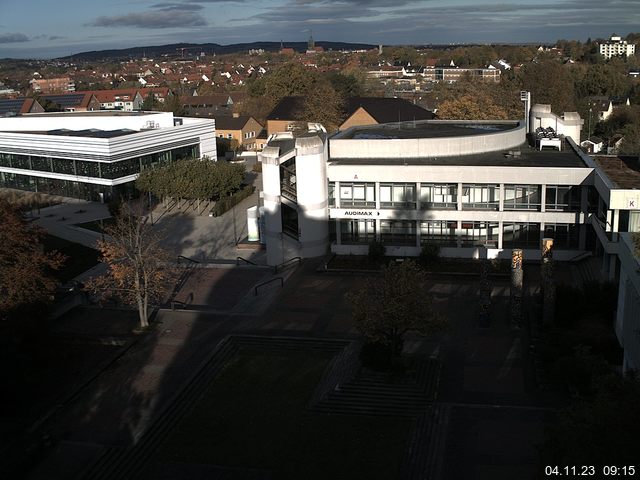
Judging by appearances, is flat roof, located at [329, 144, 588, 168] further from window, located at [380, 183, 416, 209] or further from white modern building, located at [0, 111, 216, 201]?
white modern building, located at [0, 111, 216, 201]

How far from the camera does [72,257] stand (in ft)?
141

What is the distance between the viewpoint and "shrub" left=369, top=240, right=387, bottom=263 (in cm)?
3881

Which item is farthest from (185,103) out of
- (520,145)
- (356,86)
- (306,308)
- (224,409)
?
(224,409)

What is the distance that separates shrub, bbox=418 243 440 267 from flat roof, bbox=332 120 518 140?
8636 mm

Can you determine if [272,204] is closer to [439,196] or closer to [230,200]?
[439,196]

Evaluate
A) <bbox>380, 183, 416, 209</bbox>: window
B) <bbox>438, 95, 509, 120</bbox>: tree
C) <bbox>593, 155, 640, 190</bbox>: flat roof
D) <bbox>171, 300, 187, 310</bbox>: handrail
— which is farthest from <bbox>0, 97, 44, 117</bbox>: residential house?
<bbox>593, 155, 640, 190</bbox>: flat roof

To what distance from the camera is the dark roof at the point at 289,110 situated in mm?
87125

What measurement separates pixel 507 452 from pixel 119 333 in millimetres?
17564

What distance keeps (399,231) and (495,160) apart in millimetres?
7106

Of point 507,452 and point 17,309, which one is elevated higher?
point 17,309

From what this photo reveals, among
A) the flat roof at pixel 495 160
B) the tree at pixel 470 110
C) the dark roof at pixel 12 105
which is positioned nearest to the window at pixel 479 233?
the flat roof at pixel 495 160

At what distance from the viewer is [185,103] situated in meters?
121

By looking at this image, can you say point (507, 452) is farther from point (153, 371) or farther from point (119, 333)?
point (119, 333)

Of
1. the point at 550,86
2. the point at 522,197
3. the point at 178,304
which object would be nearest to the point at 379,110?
the point at 550,86
